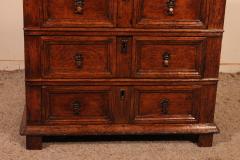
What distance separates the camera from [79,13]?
6.25ft

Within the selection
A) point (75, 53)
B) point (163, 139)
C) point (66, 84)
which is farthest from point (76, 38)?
point (163, 139)

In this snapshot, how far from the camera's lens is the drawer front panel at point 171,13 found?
1921 mm

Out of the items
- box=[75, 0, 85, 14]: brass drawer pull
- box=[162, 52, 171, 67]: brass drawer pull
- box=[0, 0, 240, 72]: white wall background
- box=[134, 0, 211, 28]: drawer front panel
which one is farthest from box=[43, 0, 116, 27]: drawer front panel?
box=[0, 0, 240, 72]: white wall background

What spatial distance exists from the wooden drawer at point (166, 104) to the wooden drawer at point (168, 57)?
0.20ft

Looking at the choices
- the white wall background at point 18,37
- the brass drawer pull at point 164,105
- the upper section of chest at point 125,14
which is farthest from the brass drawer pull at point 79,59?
the white wall background at point 18,37

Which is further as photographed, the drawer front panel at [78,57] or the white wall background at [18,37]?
the white wall background at [18,37]

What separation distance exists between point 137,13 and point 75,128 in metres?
0.51

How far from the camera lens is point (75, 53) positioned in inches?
77.4

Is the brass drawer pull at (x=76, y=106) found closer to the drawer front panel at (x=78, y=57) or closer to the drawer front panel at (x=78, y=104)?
the drawer front panel at (x=78, y=104)

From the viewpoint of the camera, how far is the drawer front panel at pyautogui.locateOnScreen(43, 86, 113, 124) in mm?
2014

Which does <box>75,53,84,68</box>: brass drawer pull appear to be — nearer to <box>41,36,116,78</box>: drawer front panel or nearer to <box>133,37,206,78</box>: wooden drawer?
<box>41,36,116,78</box>: drawer front panel

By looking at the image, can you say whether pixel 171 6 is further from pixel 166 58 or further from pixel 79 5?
pixel 79 5

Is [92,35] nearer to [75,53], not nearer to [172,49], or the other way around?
[75,53]

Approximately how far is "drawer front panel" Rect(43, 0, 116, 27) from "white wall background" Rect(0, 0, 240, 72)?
0.98 metres
